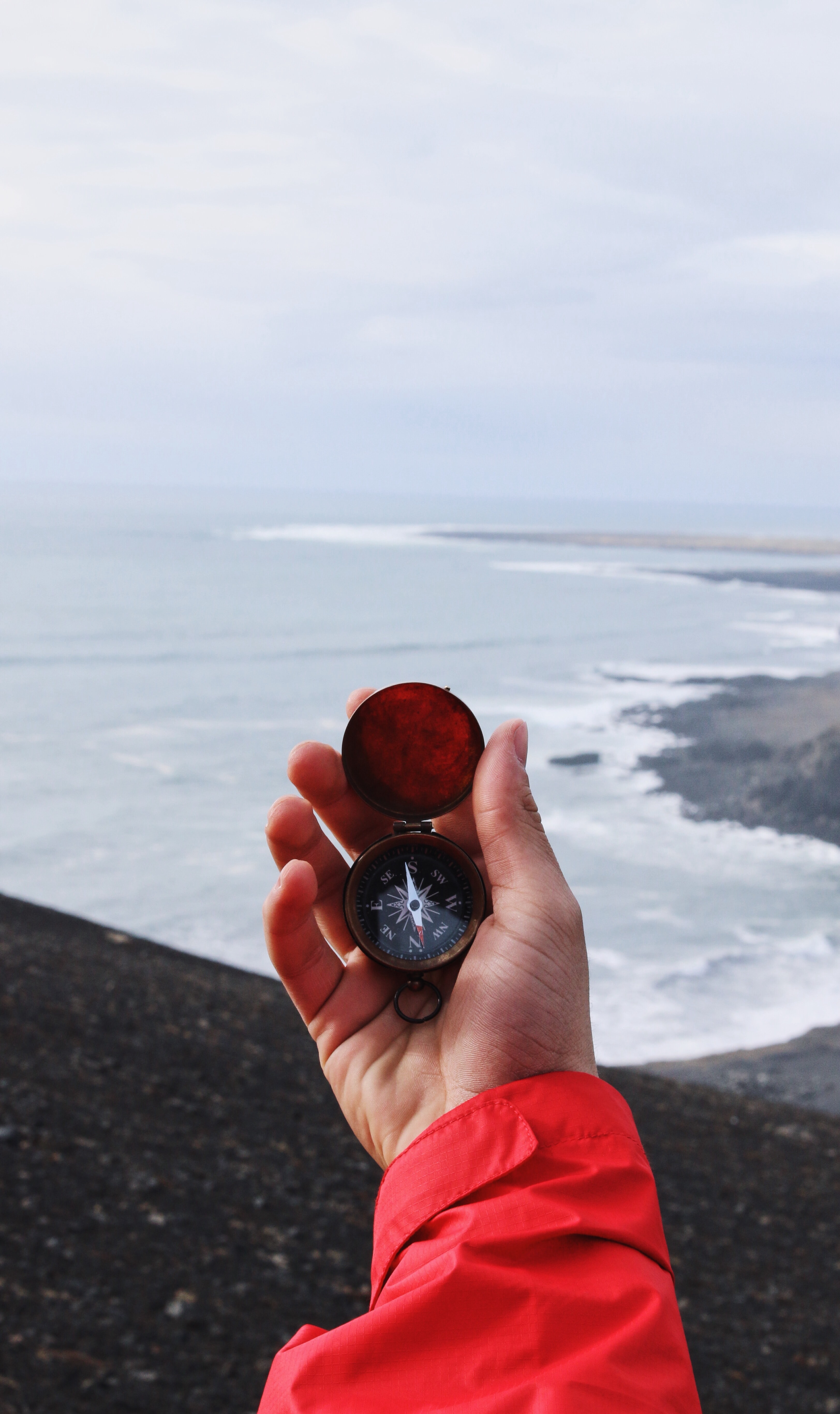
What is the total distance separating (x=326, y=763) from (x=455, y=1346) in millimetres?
1379

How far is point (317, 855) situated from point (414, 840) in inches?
10.2

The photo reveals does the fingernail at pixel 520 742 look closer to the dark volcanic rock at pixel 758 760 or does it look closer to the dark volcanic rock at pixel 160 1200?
the dark volcanic rock at pixel 160 1200

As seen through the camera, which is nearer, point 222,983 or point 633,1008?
point 222,983

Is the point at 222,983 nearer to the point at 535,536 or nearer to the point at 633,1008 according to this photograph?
the point at 633,1008

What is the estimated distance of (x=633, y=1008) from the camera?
1469cm

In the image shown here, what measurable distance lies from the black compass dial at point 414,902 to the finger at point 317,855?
0.28 ft

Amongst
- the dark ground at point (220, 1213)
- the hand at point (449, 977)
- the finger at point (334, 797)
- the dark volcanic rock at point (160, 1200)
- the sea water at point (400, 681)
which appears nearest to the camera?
the hand at point (449, 977)

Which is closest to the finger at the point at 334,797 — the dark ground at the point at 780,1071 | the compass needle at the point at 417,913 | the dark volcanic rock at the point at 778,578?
the compass needle at the point at 417,913

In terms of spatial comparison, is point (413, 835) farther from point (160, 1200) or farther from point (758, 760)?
point (758, 760)

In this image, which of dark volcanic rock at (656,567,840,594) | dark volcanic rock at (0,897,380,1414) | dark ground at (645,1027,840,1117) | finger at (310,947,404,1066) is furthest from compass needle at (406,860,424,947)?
dark volcanic rock at (656,567,840,594)

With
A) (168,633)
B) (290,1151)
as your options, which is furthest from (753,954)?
(168,633)

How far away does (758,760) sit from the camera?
26.7 m

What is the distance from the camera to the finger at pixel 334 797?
2.53 metres

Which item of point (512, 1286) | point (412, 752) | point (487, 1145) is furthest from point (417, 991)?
point (512, 1286)
